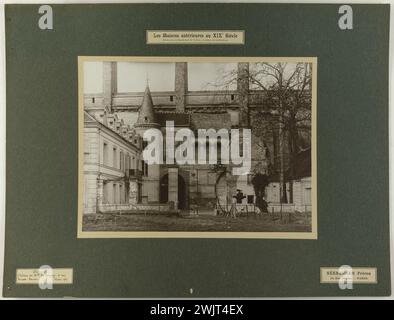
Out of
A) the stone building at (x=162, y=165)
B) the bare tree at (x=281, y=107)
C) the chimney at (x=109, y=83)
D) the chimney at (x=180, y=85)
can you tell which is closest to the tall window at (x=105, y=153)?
the stone building at (x=162, y=165)

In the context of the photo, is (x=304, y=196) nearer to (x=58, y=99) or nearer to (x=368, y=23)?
(x=368, y=23)

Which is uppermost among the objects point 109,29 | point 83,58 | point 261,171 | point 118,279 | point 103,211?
point 109,29

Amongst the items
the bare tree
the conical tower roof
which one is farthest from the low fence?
the bare tree

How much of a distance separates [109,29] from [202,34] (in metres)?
0.34

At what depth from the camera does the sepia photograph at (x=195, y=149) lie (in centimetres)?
174

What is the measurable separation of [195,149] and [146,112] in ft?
0.75

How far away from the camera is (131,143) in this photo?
174 cm

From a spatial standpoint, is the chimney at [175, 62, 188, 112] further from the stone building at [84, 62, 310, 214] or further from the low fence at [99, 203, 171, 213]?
the low fence at [99, 203, 171, 213]

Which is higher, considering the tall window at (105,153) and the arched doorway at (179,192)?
the tall window at (105,153)

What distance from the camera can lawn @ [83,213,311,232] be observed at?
1.73 meters

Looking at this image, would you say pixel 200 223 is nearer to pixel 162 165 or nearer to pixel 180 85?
pixel 162 165

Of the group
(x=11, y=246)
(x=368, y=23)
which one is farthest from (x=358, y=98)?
(x=11, y=246)

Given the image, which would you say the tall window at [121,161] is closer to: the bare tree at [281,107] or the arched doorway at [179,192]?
the arched doorway at [179,192]

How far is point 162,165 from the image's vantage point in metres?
1.74
